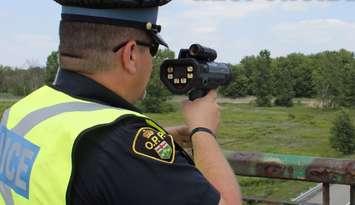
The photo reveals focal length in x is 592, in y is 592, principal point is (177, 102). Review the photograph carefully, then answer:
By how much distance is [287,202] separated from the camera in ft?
11.0

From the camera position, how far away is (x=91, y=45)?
1776 mm

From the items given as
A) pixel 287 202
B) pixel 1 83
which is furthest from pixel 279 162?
pixel 1 83

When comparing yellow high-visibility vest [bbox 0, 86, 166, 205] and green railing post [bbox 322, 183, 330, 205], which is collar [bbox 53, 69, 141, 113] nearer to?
yellow high-visibility vest [bbox 0, 86, 166, 205]

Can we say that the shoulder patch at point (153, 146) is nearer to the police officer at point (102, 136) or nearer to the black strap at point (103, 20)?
the police officer at point (102, 136)

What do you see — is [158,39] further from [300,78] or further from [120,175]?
[300,78]

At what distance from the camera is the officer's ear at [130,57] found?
5.92 feet

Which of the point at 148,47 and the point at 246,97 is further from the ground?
the point at 148,47

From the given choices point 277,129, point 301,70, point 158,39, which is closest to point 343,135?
point 277,129

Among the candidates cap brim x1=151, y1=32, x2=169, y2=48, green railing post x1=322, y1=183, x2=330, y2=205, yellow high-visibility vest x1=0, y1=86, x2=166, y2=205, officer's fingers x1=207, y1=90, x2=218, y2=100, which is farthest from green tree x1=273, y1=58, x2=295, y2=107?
yellow high-visibility vest x1=0, y1=86, x2=166, y2=205

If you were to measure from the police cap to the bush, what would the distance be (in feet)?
246

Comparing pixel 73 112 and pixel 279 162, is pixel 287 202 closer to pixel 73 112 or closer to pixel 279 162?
pixel 279 162

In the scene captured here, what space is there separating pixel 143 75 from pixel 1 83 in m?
74.9

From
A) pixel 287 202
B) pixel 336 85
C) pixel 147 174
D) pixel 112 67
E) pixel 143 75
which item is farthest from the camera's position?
pixel 336 85

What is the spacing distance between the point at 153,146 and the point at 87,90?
306mm
